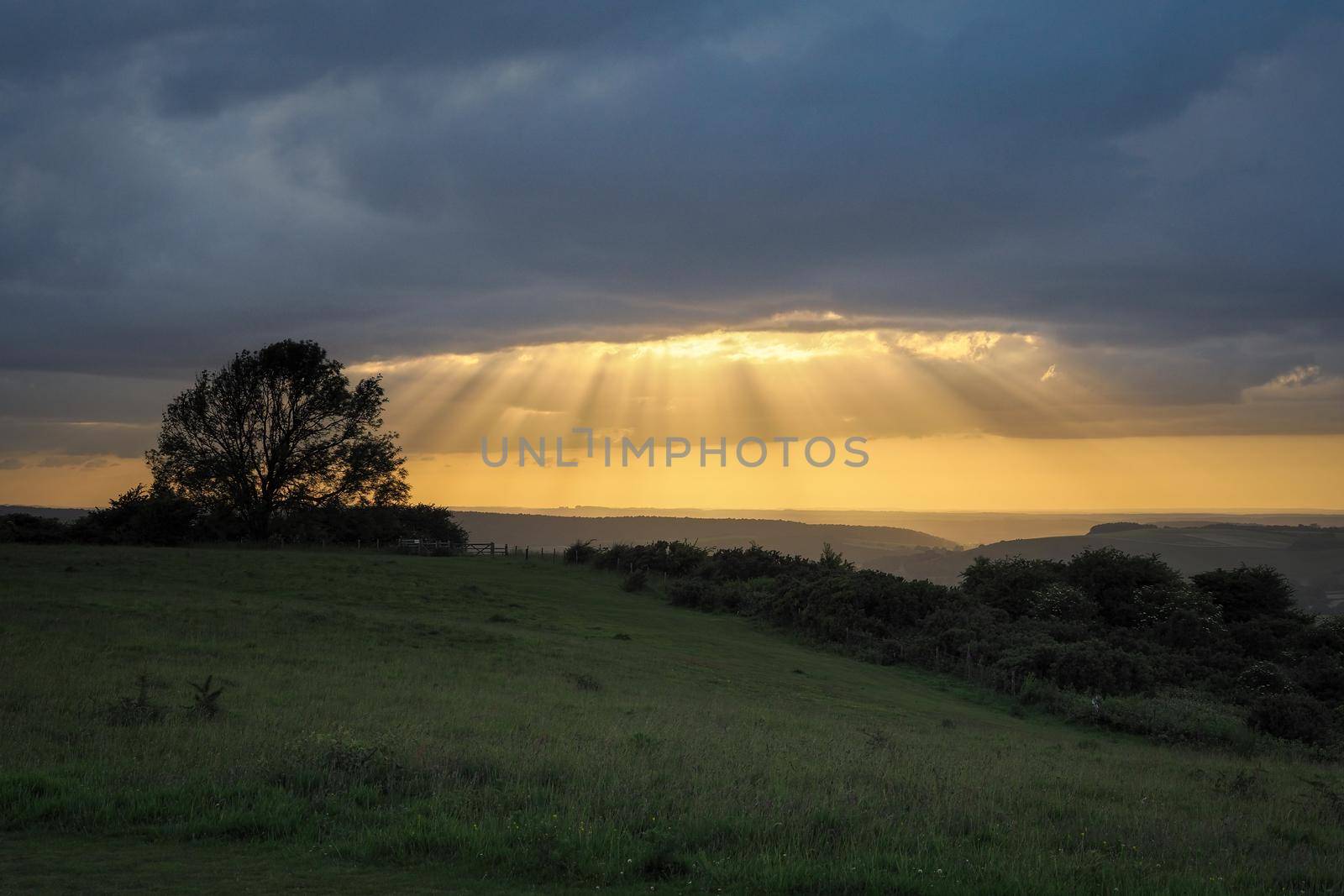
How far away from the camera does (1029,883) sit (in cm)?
909

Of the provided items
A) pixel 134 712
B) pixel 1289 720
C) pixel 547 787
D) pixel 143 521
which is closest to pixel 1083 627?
pixel 1289 720

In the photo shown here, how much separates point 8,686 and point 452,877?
46.0ft

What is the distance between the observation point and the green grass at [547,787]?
30.8ft

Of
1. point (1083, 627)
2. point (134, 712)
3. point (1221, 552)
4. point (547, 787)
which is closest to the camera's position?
point (547, 787)

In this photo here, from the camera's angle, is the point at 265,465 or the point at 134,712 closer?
the point at 134,712

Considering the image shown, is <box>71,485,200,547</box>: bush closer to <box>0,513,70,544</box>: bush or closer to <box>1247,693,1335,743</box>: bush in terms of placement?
<box>0,513,70,544</box>: bush

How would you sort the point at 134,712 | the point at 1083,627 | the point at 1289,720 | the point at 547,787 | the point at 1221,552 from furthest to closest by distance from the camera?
the point at 1221,552, the point at 1083,627, the point at 1289,720, the point at 134,712, the point at 547,787

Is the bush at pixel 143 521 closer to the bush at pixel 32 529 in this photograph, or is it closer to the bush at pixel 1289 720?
the bush at pixel 32 529

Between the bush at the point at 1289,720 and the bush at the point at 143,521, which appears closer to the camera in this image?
the bush at the point at 1289,720

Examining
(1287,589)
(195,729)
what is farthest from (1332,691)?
(195,729)

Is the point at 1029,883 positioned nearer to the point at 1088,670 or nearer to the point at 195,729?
the point at 195,729

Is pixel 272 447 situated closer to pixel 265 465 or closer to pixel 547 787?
pixel 265 465

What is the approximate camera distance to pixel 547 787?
40.3 ft

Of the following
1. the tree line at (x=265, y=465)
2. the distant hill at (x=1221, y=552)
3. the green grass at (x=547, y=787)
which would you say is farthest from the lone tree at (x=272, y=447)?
the distant hill at (x=1221, y=552)
